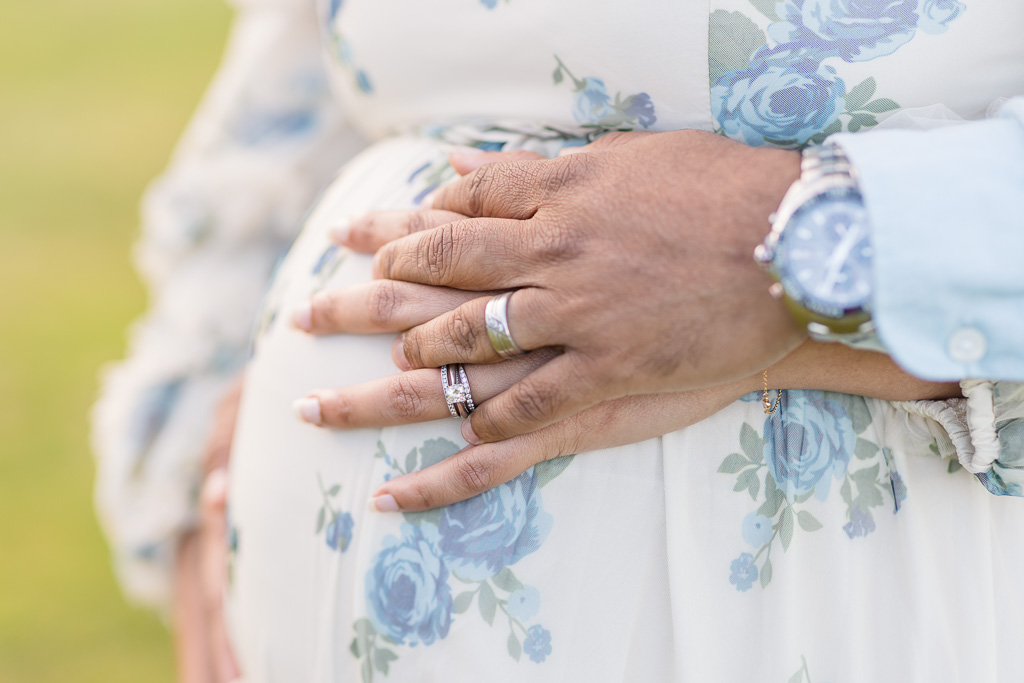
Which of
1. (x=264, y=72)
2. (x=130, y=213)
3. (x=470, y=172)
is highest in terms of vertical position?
(x=130, y=213)

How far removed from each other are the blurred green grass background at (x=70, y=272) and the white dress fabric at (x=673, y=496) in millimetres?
1632

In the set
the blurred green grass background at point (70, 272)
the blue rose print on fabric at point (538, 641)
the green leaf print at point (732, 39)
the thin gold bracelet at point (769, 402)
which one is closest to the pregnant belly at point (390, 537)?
the blue rose print on fabric at point (538, 641)

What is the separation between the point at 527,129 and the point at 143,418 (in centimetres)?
94

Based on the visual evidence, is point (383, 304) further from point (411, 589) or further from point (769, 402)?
point (769, 402)

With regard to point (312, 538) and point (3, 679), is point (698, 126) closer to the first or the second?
point (312, 538)

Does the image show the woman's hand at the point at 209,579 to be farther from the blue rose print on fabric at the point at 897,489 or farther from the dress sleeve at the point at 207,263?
the blue rose print on fabric at the point at 897,489

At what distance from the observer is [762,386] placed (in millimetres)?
660

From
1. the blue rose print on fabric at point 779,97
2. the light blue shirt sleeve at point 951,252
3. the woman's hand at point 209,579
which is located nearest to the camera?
the light blue shirt sleeve at point 951,252

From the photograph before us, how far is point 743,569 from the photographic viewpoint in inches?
26.5

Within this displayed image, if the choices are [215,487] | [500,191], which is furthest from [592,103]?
[215,487]

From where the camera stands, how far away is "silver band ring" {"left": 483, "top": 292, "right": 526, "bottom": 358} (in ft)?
2.12

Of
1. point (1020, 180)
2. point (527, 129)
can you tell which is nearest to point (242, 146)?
point (527, 129)

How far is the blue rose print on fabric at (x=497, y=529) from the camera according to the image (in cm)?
68

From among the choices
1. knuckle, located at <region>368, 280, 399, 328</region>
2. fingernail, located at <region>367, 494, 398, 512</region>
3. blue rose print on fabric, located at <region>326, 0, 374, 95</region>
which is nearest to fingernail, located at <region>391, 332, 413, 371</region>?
knuckle, located at <region>368, 280, 399, 328</region>
